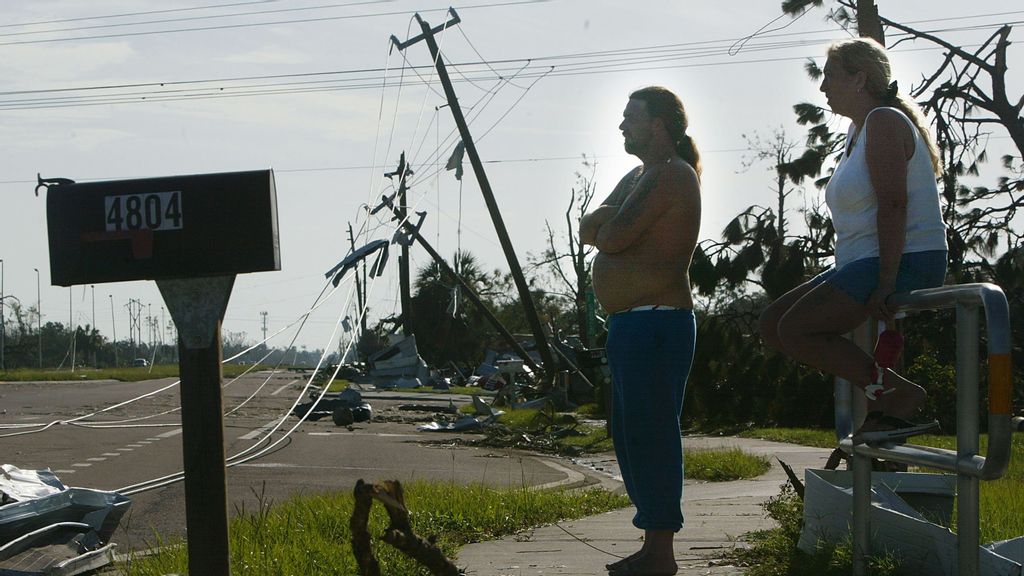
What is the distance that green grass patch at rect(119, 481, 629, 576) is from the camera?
5.00 m

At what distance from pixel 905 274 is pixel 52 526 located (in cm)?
416

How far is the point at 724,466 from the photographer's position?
1066 cm

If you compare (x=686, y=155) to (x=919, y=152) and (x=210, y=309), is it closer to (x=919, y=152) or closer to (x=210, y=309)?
(x=919, y=152)

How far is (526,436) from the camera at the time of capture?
18.0 metres

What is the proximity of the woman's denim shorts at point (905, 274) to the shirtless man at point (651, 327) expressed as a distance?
0.71 meters

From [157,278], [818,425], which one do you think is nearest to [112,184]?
[157,278]

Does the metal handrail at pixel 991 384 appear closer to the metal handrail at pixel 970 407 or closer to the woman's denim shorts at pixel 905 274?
the metal handrail at pixel 970 407

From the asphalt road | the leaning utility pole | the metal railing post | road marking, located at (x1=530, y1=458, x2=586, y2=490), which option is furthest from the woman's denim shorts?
the leaning utility pole

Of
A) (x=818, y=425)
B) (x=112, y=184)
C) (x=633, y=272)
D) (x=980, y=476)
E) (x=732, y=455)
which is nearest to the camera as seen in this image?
(x=980, y=476)

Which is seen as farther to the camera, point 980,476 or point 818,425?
point 818,425

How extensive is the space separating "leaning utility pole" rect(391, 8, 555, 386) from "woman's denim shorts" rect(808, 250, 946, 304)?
20.9 meters

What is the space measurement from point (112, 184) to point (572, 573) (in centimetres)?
222

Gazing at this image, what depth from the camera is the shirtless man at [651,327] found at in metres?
4.11

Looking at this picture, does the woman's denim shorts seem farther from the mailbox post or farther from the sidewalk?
the mailbox post
